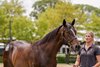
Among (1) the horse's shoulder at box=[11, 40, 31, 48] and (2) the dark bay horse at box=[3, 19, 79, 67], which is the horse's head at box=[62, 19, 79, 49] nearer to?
(2) the dark bay horse at box=[3, 19, 79, 67]

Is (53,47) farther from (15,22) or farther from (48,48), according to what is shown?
(15,22)

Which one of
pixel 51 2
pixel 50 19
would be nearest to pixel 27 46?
pixel 50 19

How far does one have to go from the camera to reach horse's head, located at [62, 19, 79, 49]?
6.66m

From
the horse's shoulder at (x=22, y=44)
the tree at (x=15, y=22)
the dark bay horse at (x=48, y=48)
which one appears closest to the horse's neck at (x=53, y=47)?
the dark bay horse at (x=48, y=48)

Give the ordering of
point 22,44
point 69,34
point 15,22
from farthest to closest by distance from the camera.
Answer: point 15,22
point 22,44
point 69,34

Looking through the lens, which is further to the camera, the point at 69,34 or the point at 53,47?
the point at 53,47

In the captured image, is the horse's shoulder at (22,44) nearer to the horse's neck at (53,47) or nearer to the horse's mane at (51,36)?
the horse's mane at (51,36)

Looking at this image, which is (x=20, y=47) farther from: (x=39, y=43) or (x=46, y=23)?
(x=46, y=23)

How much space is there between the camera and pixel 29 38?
3300 centimetres

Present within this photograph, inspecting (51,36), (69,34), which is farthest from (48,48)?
(69,34)

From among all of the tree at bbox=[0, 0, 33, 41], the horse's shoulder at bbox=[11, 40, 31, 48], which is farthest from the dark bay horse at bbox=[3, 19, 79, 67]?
the tree at bbox=[0, 0, 33, 41]

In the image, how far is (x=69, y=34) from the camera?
683 centimetres

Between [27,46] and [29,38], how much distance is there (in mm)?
25479

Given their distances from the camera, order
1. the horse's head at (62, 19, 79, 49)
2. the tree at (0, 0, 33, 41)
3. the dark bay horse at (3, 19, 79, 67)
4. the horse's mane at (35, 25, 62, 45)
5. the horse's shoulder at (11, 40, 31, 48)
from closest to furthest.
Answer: the horse's head at (62, 19, 79, 49)
the dark bay horse at (3, 19, 79, 67)
the horse's mane at (35, 25, 62, 45)
the horse's shoulder at (11, 40, 31, 48)
the tree at (0, 0, 33, 41)
